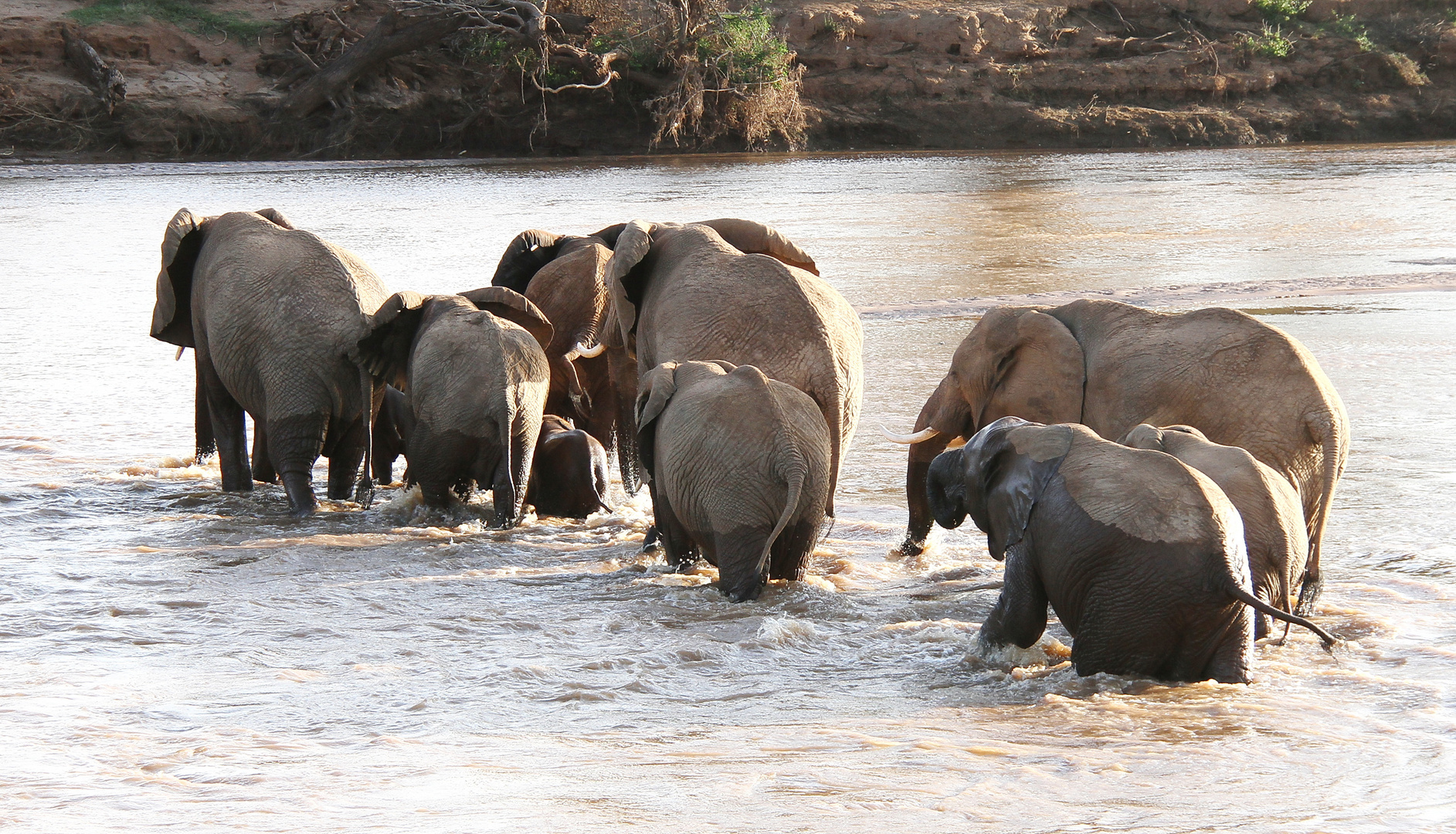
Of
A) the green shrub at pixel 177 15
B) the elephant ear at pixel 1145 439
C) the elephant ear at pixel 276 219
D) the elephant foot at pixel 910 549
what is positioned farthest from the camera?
the green shrub at pixel 177 15

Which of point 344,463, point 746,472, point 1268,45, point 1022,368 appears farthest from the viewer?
point 1268,45

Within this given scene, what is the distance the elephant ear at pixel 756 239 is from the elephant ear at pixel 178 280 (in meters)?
2.91

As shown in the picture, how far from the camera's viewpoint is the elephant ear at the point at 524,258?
880 centimetres

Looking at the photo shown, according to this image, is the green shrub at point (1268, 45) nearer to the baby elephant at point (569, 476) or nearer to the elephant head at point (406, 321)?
the elephant head at point (406, 321)

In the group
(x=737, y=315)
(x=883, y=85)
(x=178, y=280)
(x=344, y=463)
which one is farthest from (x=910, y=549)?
(x=883, y=85)

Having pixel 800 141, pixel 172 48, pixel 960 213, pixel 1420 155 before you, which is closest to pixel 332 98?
pixel 172 48

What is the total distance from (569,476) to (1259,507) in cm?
358

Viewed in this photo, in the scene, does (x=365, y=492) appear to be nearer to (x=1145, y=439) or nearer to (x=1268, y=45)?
(x=1145, y=439)

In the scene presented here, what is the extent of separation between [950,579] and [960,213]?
672 inches

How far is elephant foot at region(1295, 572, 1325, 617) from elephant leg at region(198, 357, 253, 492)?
528 centimetres

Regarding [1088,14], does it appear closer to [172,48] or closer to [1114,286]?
[172,48]

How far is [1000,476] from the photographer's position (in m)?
5.04

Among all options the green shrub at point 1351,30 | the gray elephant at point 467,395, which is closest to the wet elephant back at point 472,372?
the gray elephant at point 467,395

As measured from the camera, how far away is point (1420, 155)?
33.2 m
